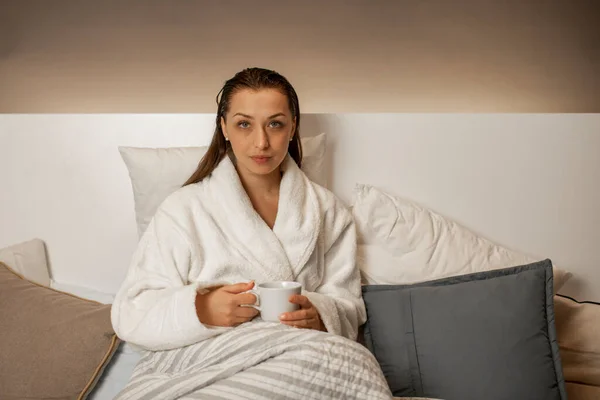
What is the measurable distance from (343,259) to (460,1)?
1233 mm

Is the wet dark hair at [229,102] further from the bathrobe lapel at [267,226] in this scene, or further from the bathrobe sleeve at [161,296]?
the bathrobe sleeve at [161,296]

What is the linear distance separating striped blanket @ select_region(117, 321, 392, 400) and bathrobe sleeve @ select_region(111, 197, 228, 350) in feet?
0.29

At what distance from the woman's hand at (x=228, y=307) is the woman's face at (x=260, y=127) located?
0.32 metres

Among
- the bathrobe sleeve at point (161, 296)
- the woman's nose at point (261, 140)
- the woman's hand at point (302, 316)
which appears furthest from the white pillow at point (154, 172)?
the woman's hand at point (302, 316)

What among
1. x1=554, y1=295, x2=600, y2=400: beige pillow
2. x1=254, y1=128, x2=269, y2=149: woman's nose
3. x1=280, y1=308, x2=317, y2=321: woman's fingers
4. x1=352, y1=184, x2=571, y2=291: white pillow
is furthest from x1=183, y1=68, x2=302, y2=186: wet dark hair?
x1=554, y1=295, x2=600, y2=400: beige pillow

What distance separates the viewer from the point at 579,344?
1776mm

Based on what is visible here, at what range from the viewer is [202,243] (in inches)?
62.2

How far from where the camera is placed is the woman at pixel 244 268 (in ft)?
4.17

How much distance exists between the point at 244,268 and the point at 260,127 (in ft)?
1.12

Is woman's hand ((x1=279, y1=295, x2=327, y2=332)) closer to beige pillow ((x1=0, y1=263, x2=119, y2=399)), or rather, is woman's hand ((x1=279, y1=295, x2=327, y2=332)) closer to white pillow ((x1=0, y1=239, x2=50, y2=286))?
beige pillow ((x1=0, y1=263, x2=119, y2=399))

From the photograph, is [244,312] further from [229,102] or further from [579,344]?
[579,344]

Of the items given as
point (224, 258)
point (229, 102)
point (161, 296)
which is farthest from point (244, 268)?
point (229, 102)

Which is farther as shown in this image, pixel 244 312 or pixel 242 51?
pixel 242 51

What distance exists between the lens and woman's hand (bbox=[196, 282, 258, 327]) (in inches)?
56.2
